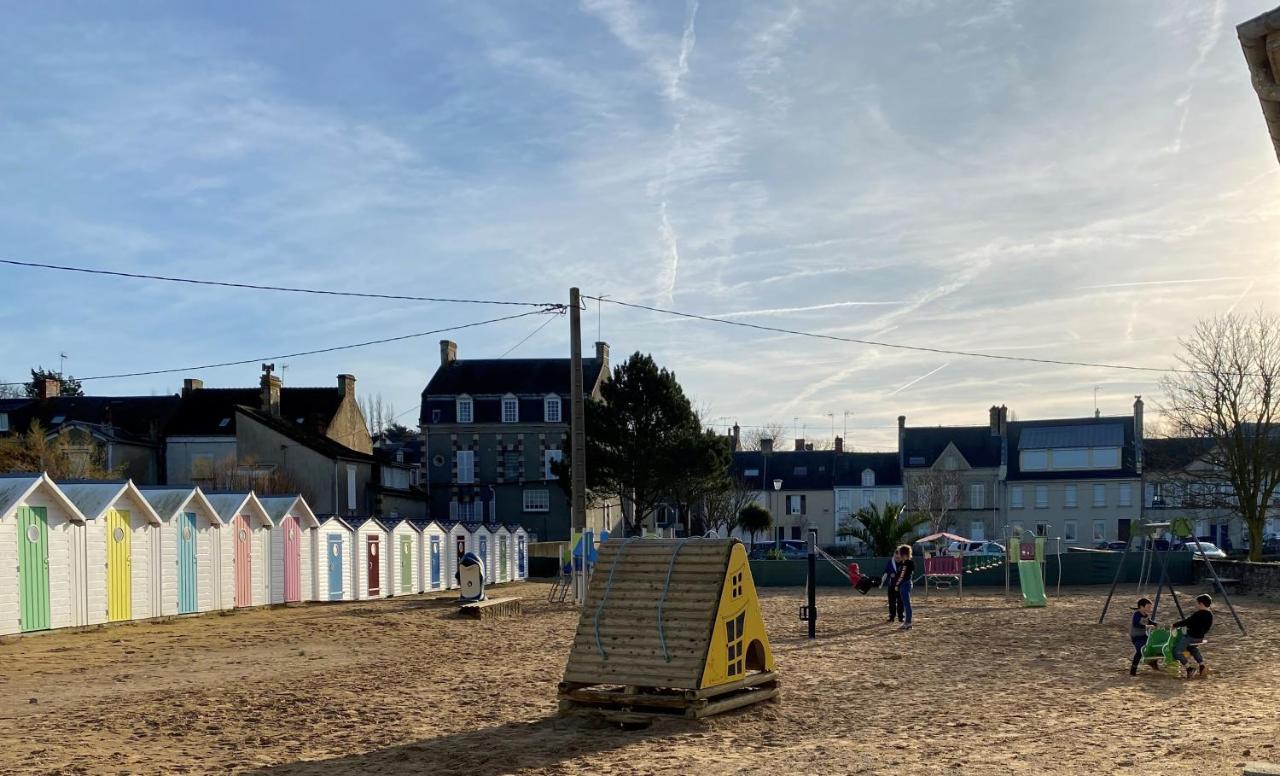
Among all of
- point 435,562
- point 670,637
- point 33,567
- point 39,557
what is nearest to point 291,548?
point 435,562

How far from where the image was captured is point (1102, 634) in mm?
21656

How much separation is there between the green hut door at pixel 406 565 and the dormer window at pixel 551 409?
91.6 ft

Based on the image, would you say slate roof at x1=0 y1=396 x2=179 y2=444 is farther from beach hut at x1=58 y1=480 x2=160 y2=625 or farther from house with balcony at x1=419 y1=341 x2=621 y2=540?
beach hut at x1=58 y1=480 x2=160 y2=625

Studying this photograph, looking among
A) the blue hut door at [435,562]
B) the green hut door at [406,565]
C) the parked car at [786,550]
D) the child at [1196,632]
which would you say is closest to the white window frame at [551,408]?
the parked car at [786,550]

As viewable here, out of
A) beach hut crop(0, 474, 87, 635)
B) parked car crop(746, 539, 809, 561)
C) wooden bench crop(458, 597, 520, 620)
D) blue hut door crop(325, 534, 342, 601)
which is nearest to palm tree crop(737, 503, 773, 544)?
parked car crop(746, 539, 809, 561)

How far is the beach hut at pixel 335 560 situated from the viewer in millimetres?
33781

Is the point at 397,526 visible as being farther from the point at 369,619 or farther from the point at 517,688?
the point at 517,688

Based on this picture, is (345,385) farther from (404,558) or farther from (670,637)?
(670,637)

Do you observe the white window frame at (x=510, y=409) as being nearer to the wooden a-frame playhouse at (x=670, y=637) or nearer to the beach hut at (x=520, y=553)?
the beach hut at (x=520, y=553)

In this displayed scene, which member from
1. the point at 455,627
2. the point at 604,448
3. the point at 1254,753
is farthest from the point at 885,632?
the point at 604,448

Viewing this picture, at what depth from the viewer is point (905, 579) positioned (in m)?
24.2

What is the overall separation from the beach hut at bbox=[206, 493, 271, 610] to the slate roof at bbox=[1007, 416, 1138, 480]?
183 ft

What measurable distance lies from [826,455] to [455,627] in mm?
60672

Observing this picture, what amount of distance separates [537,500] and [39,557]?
145 ft
